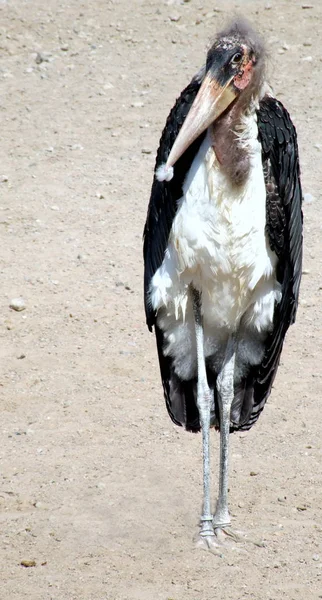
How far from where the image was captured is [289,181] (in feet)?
14.5

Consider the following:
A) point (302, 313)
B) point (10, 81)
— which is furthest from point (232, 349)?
point (10, 81)

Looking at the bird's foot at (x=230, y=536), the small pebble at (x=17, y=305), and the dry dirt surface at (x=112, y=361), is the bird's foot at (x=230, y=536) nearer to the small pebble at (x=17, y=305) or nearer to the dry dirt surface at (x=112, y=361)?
the dry dirt surface at (x=112, y=361)

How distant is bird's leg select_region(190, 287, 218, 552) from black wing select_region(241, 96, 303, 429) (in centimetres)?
37

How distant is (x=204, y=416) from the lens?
4.89 meters

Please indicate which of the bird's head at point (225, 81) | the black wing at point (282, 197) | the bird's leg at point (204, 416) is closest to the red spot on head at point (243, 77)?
the bird's head at point (225, 81)

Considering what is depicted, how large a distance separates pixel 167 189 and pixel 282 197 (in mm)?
491

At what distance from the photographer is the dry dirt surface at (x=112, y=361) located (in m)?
4.52

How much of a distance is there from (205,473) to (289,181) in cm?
138

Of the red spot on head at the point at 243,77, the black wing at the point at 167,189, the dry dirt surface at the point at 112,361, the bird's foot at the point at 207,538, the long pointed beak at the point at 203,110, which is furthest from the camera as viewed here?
the bird's foot at the point at 207,538

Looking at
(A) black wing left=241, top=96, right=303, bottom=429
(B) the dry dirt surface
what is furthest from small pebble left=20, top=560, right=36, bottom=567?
→ (A) black wing left=241, top=96, right=303, bottom=429

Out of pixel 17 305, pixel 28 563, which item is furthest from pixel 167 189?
→ pixel 17 305

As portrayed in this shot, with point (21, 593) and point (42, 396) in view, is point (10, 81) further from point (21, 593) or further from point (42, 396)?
point (21, 593)

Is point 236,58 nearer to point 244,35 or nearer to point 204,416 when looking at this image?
point 244,35

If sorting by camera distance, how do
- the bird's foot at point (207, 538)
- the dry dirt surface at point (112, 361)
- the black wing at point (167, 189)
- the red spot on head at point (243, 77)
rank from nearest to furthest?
1. the red spot on head at point (243, 77)
2. the black wing at point (167, 189)
3. the dry dirt surface at point (112, 361)
4. the bird's foot at point (207, 538)
